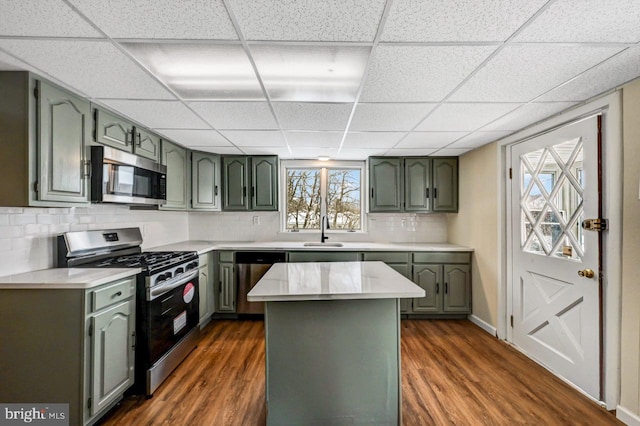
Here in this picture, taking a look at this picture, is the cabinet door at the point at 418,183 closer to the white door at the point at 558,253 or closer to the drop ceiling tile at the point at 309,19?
the white door at the point at 558,253

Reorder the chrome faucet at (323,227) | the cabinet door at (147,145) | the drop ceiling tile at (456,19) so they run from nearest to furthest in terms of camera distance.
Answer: the drop ceiling tile at (456,19)
the cabinet door at (147,145)
the chrome faucet at (323,227)

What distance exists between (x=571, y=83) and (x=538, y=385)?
7.19ft

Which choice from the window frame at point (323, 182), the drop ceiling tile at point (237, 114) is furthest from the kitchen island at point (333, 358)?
the window frame at point (323, 182)

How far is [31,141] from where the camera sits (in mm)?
1729

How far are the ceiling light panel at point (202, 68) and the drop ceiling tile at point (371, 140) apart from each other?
4.18 ft

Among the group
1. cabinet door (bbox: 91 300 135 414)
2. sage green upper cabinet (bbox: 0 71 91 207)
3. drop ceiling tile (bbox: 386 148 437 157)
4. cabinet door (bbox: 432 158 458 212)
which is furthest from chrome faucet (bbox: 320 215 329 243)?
sage green upper cabinet (bbox: 0 71 91 207)

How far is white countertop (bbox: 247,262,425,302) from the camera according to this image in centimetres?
156

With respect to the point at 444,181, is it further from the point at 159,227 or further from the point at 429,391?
the point at 159,227

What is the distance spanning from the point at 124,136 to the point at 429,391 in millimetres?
3199

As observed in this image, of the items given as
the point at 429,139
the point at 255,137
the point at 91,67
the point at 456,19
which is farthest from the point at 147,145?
the point at 429,139

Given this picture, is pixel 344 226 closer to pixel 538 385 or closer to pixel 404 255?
pixel 404 255

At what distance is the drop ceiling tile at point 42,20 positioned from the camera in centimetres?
117

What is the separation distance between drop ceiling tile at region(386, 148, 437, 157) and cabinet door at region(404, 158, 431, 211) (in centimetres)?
11

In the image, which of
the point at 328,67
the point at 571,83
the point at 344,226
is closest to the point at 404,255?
the point at 344,226
